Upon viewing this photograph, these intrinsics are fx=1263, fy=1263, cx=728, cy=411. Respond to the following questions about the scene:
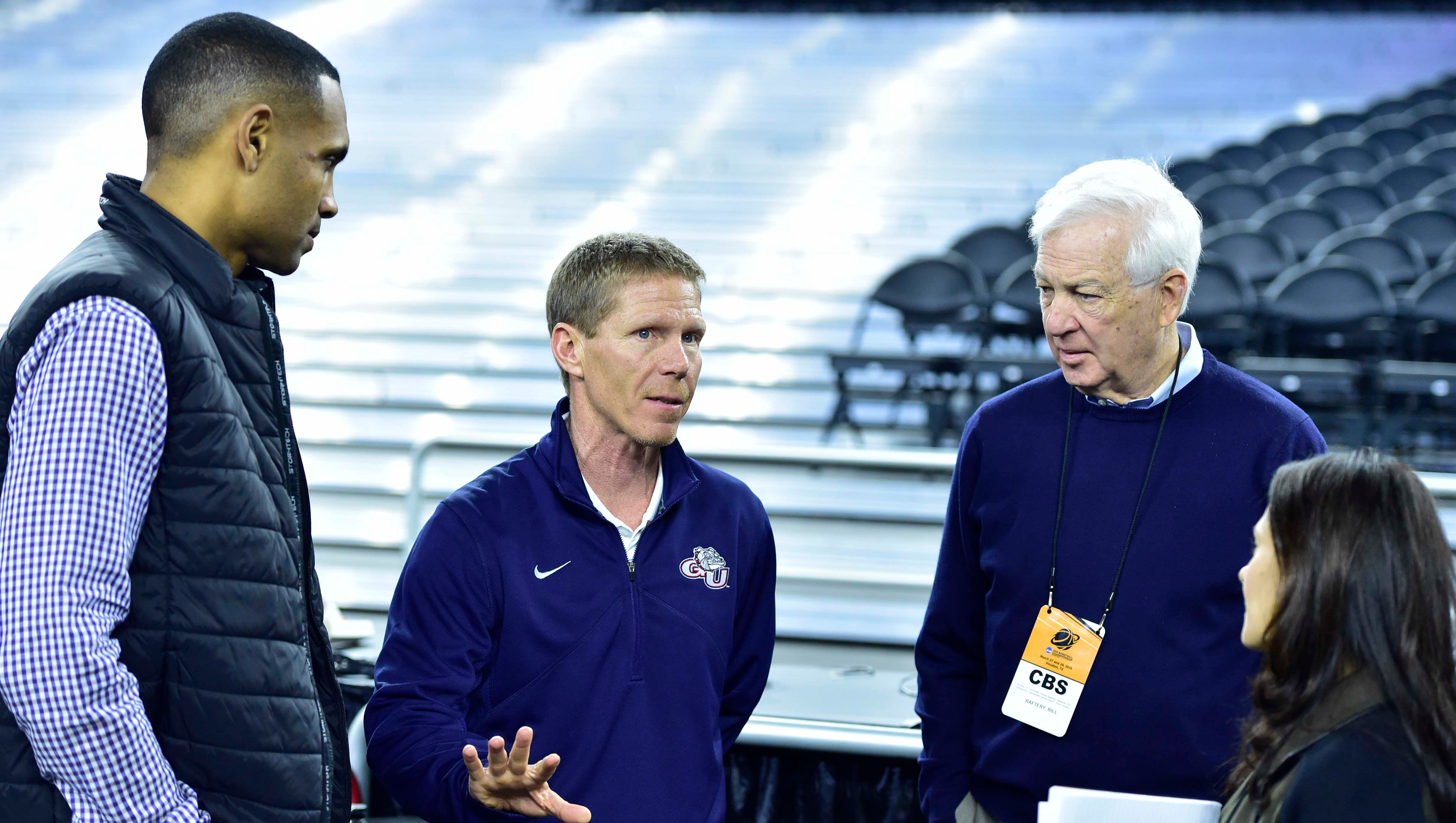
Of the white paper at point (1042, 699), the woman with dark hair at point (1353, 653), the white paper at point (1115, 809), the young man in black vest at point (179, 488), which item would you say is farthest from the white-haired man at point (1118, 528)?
the young man in black vest at point (179, 488)

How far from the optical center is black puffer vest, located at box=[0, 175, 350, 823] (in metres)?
1.25

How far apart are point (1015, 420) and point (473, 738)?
88 centimetres

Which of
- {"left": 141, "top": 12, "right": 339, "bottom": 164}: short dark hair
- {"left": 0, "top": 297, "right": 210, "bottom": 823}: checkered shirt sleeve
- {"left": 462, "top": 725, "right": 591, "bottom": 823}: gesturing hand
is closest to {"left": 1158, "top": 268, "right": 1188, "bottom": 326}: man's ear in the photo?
{"left": 462, "top": 725, "right": 591, "bottom": 823}: gesturing hand

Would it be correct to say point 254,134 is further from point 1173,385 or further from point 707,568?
point 1173,385

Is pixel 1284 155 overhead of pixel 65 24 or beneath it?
beneath

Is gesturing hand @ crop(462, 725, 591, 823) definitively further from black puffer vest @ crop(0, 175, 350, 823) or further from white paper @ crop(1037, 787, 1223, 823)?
white paper @ crop(1037, 787, 1223, 823)

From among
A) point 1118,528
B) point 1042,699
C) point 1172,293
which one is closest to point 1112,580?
point 1118,528

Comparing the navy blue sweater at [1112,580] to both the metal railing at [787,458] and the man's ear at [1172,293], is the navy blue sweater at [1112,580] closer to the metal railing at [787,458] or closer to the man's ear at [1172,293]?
the man's ear at [1172,293]

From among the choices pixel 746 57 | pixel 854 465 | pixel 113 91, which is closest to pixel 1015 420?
pixel 854 465

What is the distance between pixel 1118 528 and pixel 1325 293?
15.2ft

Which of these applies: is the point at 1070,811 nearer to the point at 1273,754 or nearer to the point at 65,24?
the point at 1273,754

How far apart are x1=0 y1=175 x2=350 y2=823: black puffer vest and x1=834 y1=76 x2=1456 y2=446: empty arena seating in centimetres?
450

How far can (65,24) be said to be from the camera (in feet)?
49.0

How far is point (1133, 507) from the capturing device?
5.73 feet
